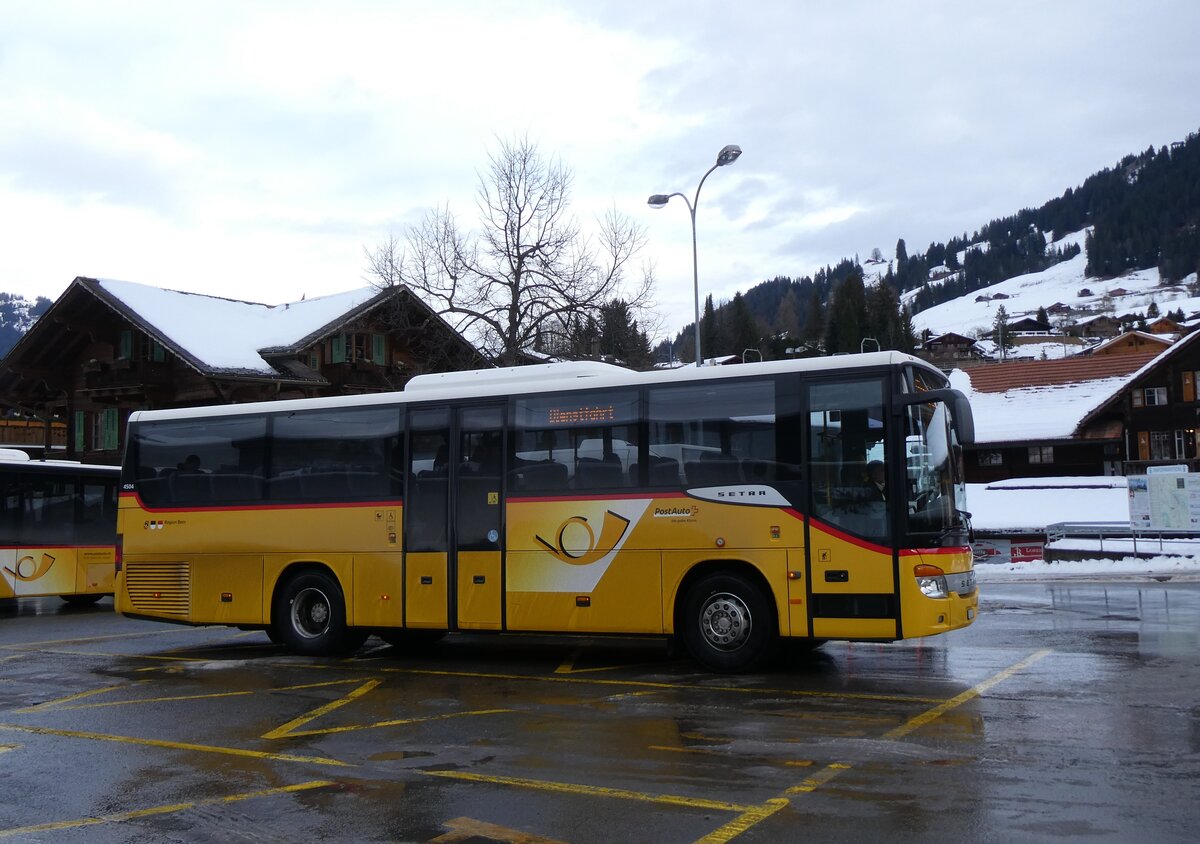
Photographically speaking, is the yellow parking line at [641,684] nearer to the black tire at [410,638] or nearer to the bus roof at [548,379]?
the black tire at [410,638]

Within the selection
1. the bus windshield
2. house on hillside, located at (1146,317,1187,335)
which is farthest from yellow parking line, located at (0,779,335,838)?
house on hillside, located at (1146,317,1187,335)

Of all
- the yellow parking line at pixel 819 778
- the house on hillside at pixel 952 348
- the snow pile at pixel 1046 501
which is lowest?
the yellow parking line at pixel 819 778

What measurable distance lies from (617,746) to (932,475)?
4511mm

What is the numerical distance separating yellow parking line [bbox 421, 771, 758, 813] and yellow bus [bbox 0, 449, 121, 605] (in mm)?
17504

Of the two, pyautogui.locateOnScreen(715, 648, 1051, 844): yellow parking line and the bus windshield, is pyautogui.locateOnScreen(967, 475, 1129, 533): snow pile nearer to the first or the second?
pyautogui.locateOnScreen(715, 648, 1051, 844): yellow parking line

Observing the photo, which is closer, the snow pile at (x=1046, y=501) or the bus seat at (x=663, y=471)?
the bus seat at (x=663, y=471)

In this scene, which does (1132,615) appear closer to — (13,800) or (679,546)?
(679,546)

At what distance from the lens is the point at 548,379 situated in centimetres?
1279

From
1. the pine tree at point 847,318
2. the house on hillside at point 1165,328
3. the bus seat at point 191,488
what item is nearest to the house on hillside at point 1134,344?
the pine tree at point 847,318

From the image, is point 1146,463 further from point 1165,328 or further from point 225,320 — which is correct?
point 1165,328

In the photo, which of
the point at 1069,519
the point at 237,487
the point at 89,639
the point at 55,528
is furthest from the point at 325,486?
the point at 1069,519

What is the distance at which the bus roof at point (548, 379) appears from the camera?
1111 centimetres

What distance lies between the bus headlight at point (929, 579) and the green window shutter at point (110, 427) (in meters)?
36.1

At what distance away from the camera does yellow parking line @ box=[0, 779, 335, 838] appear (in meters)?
6.05
